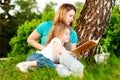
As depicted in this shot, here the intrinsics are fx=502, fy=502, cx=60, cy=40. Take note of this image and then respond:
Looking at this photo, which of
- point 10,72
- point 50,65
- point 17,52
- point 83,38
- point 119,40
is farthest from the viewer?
point 17,52

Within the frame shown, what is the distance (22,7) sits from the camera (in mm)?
49344

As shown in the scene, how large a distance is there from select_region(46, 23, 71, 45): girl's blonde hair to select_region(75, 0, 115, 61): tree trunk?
1.67m

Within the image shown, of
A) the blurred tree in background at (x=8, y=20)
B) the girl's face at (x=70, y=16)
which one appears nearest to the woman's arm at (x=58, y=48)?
the girl's face at (x=70, y=16)

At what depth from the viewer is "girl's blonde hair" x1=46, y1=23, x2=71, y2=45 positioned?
20.4ft

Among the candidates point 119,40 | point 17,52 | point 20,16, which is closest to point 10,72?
point 119,40

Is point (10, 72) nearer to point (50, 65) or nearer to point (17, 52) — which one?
point (50, 65)

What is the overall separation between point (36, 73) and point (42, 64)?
0.36 metres

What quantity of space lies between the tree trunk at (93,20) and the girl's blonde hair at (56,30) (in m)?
1.67

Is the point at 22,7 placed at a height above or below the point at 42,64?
below

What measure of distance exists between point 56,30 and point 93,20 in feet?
6.23

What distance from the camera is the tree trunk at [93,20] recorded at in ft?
26.4

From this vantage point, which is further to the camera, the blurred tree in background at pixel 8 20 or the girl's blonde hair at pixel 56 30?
the blurred tree in background at pixel 8 20

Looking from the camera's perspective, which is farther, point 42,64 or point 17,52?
point 17,52

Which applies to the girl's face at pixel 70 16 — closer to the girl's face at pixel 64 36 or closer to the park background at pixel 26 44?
the girl's face at pixel 64 36
